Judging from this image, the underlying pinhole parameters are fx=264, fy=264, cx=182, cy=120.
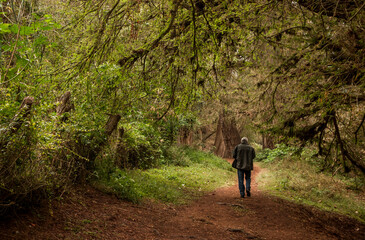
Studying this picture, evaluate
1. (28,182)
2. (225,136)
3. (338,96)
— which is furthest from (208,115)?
(28,182)

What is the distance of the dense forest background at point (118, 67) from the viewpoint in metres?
3.29

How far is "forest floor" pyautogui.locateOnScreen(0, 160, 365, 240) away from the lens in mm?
3587

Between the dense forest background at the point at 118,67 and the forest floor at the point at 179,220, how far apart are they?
35 centimetres

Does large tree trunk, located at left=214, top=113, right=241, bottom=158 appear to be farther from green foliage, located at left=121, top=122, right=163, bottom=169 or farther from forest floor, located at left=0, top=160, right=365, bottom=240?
forest floor, located at left=0, top=160, right=365, bottom=240

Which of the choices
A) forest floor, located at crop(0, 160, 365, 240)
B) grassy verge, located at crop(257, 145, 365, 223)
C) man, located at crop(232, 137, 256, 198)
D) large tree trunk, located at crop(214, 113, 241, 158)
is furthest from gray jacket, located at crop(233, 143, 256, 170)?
large tree trunk, located at crop(214, 113, 241, 158)

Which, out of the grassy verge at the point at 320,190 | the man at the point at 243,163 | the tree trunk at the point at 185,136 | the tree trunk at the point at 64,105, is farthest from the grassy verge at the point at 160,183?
the tree trunk at the point at 185,136

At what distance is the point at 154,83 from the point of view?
4.96 m

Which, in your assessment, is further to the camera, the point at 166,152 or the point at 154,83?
the point at 166,152

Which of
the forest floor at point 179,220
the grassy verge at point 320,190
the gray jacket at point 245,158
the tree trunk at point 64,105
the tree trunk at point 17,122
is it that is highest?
the tree trunk at point 64,105

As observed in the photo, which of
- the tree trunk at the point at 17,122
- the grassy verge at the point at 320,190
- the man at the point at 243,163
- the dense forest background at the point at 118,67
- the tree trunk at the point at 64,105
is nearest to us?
the tree trunk at the point at 17,122

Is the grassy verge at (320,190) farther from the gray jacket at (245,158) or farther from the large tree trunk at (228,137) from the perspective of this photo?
the large tree trunk at (228,137)

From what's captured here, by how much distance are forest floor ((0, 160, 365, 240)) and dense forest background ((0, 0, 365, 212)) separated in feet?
1.16

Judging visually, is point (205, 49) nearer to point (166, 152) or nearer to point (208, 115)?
point (166, 152)

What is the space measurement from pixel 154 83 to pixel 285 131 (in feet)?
14.1
